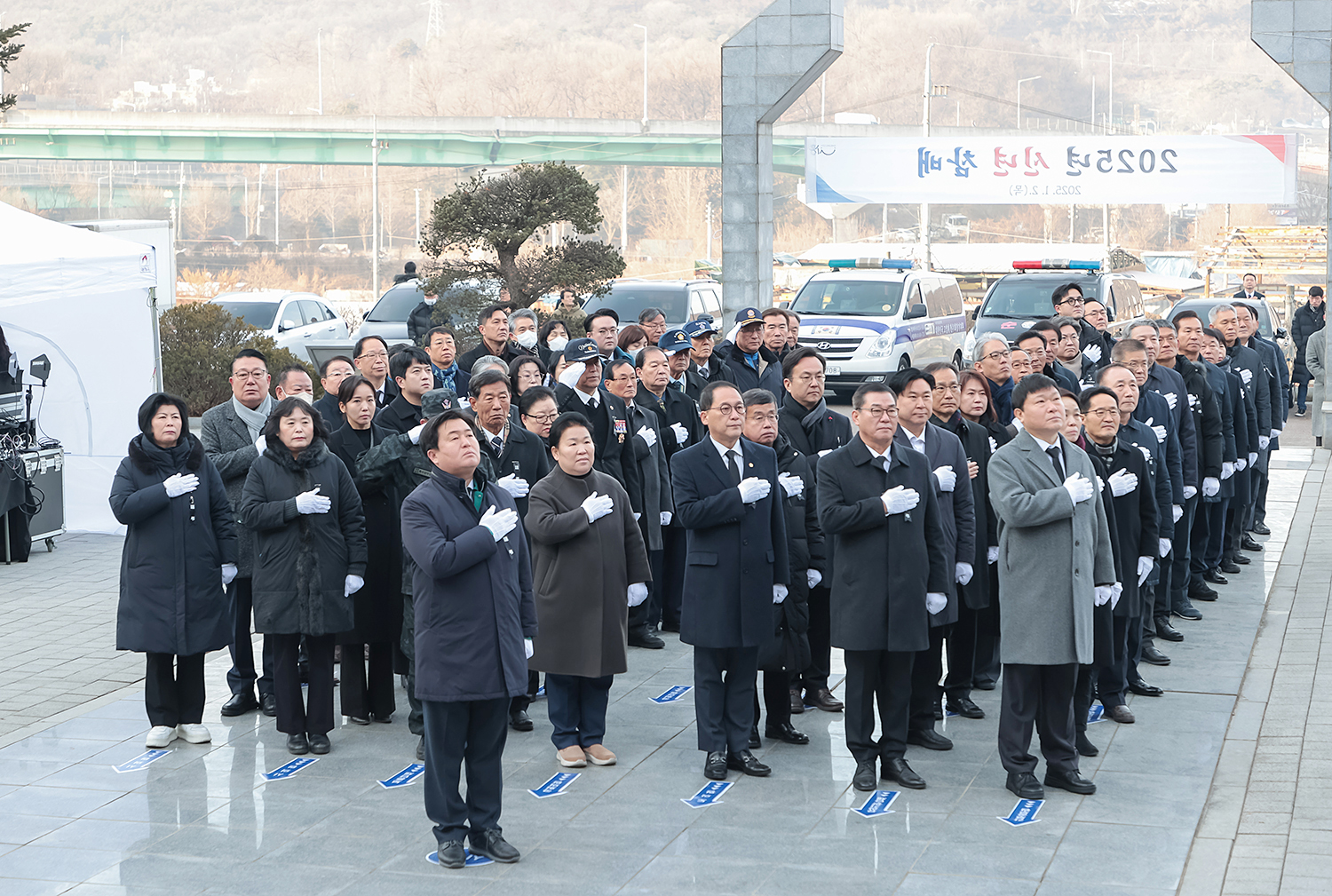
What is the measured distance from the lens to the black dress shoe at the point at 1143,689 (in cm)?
839

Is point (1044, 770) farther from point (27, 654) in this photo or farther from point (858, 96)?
point (858, 96)

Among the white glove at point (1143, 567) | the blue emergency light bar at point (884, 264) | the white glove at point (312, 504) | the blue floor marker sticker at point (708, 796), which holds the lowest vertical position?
the blue floor marker sticker at point (708, 796)

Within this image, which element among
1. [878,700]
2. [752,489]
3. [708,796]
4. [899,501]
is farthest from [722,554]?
[708,796]

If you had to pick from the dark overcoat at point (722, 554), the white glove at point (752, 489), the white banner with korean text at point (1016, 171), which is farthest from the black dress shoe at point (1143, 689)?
the white banner with korean text at point (1016, 171)

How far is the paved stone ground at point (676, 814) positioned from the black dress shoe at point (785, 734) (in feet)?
0.26

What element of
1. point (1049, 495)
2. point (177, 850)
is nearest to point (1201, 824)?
point (1049, 495)

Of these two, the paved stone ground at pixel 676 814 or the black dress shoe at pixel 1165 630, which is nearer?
the paved stone ground at pixel 676 814

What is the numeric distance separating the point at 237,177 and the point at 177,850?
9420cm

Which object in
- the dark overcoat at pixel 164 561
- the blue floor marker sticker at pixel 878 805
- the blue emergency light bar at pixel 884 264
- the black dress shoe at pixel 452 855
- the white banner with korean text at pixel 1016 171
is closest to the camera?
the black dress shoe at pixel 452 855

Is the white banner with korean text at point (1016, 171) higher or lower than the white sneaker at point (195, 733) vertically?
higher

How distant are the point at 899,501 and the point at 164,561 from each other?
3.75 m

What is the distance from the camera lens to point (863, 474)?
6789 mm

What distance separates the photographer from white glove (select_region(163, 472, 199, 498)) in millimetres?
7469

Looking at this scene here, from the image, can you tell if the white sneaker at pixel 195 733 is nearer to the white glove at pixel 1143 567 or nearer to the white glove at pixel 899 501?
the white glove at pixel 899 501
